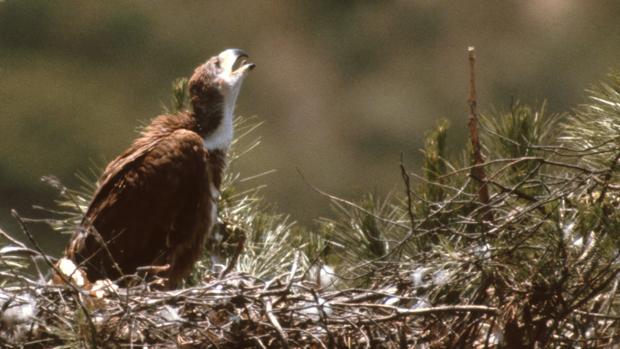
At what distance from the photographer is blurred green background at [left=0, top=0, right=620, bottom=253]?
17.2 metres

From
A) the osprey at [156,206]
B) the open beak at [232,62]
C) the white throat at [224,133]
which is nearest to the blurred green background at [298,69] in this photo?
the open beak at [232,62]

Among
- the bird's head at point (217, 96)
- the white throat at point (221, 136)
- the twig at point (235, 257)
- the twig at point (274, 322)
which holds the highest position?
the bird's head at point (217, 96)

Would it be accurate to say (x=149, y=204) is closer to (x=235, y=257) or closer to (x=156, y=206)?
(x=156, y=206)

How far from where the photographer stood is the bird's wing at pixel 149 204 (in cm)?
390

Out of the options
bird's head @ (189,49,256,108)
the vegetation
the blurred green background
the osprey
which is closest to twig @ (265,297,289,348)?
the vegetation

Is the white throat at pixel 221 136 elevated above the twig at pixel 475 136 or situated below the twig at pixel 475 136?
below

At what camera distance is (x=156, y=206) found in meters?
3.94

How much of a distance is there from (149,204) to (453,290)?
42.0 inches

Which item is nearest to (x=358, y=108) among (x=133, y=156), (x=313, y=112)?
(x=313, y=112)

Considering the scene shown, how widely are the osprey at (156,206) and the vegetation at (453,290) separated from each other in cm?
51

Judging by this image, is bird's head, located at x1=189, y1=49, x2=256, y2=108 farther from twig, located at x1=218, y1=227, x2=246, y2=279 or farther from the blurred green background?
the blurred green background

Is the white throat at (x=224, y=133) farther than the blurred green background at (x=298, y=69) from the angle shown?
No

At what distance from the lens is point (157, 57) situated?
20484 millimetres

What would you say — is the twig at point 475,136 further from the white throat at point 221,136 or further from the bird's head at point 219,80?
the bird's head at point 219,80
